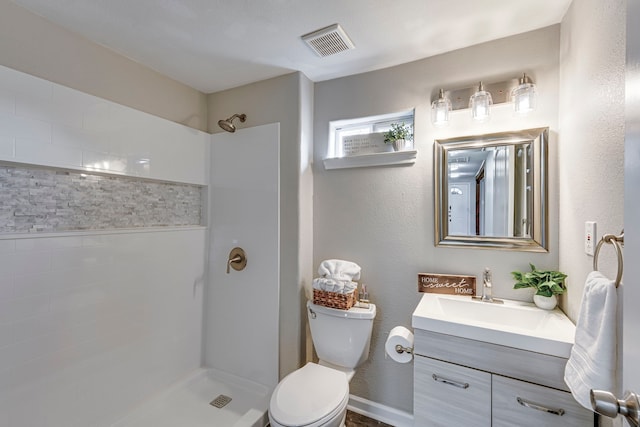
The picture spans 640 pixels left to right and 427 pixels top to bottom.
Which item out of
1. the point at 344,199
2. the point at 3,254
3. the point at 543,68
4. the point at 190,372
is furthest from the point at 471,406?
the point at 3,254

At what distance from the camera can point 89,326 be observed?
151 centimetres

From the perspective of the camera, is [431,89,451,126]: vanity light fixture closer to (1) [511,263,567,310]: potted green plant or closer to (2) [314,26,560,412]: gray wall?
(2) [314,26,560,412]: gray wall

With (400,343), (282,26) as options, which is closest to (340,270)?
(400,343)

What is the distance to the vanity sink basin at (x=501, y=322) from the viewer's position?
1.05 m

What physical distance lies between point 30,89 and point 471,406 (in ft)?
7.88

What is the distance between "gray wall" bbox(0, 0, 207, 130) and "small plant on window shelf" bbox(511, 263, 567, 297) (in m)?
2.37

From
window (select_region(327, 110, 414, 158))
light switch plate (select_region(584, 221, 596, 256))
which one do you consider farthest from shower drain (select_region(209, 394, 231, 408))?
light switch plate (select_region(584, 221, 596, 256))

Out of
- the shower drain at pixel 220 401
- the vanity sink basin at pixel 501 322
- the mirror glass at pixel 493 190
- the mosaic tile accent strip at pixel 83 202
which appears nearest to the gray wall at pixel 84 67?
the mosaic tile accent strip at pixel 83 202

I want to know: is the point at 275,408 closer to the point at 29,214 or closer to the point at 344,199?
the point at 344,199

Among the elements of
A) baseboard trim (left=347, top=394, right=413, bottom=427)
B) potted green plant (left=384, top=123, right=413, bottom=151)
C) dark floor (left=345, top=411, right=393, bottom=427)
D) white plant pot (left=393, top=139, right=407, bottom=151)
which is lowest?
dark floor (left=345, top=411, right=393, bottom=427)

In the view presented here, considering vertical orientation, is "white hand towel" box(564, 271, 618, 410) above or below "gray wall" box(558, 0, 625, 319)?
below

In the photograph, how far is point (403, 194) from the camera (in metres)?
1.74

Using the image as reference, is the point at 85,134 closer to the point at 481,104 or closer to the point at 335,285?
the point at 335,285

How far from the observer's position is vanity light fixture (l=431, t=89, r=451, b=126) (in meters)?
1.57
